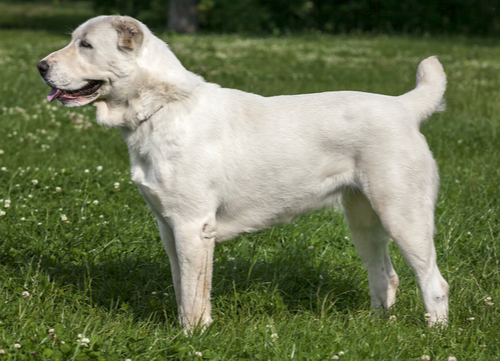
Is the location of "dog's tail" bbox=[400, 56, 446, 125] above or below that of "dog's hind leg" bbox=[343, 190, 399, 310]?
above

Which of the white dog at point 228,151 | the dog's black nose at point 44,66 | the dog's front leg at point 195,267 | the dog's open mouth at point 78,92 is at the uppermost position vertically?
the dog's black nose at point 44,66

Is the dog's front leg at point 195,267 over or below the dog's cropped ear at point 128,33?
below

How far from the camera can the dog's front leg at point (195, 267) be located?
11.0 ft

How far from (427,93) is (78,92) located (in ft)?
6.78

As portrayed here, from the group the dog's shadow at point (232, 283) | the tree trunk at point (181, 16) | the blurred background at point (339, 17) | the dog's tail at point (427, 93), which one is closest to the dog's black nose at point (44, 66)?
the dog's shadow at point (232, 283)

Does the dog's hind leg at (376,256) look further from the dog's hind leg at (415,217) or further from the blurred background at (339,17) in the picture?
the blurred background at (339,17)

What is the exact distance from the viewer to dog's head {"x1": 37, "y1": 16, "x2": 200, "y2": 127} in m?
3.38

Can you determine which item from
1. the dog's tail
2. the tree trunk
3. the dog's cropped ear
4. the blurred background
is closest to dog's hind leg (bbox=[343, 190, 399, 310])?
the dog's tail

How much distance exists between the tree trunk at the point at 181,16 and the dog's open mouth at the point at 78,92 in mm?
21570

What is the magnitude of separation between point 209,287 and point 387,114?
1417 millimetres

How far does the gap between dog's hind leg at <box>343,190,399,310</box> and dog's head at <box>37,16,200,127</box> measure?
1.41 meters

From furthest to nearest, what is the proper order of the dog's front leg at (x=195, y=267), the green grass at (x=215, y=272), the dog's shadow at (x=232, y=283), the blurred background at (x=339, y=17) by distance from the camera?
the blurred background at (x=339, y=17)
the dog's shadow at (x=232, y=283)
the dog's front leg at (x=195, y=267)
the green grass at (x=215, y=272)

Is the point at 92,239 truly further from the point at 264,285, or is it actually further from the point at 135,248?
the point at 264,285

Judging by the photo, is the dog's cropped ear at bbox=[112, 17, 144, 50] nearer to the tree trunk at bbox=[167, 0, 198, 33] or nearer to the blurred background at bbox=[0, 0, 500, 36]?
the tree trunk at bbox=[167, 0, 198, 33]
